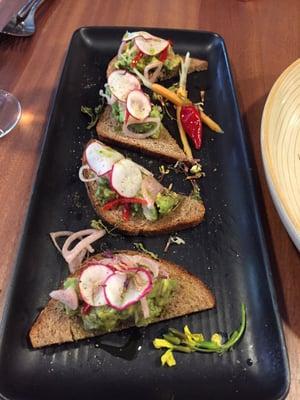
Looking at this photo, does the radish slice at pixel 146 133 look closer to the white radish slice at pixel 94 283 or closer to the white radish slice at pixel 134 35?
the white radish slice at pixel 134 35

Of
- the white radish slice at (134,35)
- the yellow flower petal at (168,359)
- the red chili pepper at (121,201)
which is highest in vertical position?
the white radish slice at (134,35)

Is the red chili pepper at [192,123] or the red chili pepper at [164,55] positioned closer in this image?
the red chili pepper at [192,123]

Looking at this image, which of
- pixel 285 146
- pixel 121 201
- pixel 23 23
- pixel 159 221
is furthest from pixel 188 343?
pixel 23 23

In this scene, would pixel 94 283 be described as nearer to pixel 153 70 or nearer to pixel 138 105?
pixel 138 105

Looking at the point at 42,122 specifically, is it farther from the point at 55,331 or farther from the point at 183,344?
the point at 183,344

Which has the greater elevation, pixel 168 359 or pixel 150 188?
pixel 150 188

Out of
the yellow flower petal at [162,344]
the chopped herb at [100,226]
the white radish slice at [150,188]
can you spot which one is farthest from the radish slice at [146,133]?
the yellow flower petal at [162,344]
